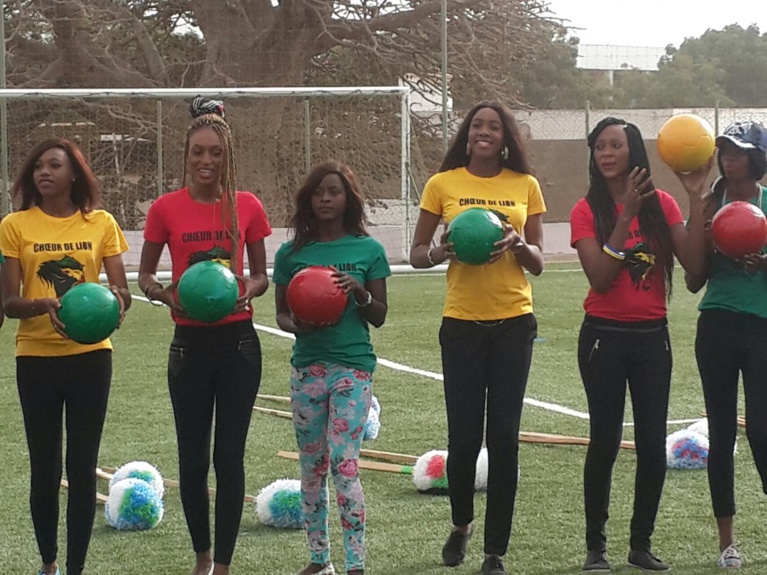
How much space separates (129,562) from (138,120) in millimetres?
15022

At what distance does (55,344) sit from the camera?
15.3ft

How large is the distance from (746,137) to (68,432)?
121 inches

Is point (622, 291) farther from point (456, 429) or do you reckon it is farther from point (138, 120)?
point (138, 120)

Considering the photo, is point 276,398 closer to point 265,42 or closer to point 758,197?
point 758,197

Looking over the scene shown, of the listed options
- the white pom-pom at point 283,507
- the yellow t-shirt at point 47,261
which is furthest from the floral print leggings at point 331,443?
the yellow t-shirt at point 47,261

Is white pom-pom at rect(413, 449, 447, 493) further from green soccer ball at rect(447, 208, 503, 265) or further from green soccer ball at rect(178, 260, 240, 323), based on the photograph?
green soccer ball at rect(178, 260, 240, 323)

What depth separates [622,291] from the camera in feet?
16.3

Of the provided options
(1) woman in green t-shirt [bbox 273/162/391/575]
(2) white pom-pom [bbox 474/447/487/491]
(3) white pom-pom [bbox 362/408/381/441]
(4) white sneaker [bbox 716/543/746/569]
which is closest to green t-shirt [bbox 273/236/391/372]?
(1) woman in green t-shirt [bbox 273/162/391/575]

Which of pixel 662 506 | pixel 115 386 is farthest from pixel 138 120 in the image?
pixel 662 506

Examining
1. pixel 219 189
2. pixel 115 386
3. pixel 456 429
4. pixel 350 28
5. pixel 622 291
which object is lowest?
pixel 115 386

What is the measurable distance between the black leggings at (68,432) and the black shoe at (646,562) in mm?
2250

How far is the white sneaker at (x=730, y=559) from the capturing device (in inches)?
195

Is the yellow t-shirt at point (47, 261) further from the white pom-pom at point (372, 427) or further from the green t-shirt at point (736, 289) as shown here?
the white pom-pom at point (372, 427)

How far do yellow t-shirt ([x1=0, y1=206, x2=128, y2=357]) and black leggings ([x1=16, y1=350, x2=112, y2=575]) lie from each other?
51 millimetres
